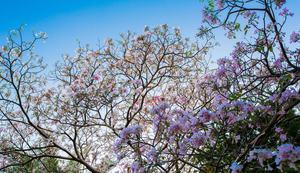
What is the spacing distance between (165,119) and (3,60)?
5.36 metres

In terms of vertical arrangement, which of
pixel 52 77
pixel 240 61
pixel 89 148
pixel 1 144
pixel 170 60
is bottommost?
pixel 240 61

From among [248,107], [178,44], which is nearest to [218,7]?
[248,107]

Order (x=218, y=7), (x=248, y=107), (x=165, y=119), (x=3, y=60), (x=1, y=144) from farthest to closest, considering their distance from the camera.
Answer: (x=1, y=144), (x=3, y=60), (x=218, y=7), (x=165, y=119), (x=248, y=107)

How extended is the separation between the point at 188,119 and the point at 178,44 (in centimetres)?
438

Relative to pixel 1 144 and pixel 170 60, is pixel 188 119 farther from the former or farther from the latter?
pixel 1 144

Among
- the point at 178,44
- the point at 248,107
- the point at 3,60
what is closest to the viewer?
the point at 248,107

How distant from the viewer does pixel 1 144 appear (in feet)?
18.1

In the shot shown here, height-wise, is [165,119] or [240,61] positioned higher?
[240,61]

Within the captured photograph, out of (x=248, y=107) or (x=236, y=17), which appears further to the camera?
(x=236, y=17)

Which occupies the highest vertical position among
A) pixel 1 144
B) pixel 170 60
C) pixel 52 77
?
pixel 52 77

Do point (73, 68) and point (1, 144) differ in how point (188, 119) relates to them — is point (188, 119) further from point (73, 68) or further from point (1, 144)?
point (1, 144)

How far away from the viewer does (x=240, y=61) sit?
291 centimetres

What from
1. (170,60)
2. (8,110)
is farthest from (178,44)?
(8,110)

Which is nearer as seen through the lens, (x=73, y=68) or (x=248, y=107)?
(x=248, y=107)
